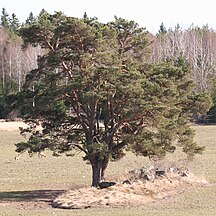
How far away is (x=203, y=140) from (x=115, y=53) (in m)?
33.7

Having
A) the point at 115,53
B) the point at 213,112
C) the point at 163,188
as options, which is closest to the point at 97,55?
the point at 115,53

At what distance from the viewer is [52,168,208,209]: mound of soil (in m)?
22.4

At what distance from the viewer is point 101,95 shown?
23109 millimetres

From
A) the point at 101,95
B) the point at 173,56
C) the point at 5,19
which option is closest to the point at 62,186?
the point at 101,95

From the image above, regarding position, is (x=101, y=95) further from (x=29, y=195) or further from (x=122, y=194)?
(x=29, y=195)

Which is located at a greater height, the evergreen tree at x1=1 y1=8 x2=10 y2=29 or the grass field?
the evergreen tree at x1=1 y1=8 x2=10 y2=29

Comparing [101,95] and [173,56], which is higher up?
[173,56]

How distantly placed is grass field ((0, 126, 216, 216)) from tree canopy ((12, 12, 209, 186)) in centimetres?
216

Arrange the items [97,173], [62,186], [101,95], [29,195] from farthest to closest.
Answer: [62,186], [29,195], [97,173], [101,95]

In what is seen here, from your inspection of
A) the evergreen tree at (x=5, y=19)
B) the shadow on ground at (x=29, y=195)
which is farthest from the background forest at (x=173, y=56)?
the shadow on ground at (x=29, y=195)

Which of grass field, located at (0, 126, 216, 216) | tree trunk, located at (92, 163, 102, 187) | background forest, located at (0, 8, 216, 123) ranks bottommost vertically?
grass field, located at (0, 126, 216, 216)

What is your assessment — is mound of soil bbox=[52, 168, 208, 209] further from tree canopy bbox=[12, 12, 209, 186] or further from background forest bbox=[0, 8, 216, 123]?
background forest bbox=[0, 8, 216, 123]

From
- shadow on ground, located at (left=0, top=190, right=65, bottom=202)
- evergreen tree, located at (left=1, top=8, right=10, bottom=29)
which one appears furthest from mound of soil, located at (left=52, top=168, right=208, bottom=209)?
evergreen tree, located at (left=1, top=8, right=10, bottom=29)

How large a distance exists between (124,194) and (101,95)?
3.76m
